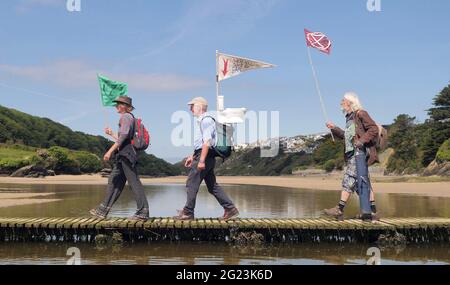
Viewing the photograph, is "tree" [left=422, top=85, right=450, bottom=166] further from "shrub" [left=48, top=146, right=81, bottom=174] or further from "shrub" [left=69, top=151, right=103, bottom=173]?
"shrub" [left=69, top=151, right=103, bottom=173]

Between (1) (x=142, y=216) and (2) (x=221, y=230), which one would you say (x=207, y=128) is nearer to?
(2) (x=221, y=230)

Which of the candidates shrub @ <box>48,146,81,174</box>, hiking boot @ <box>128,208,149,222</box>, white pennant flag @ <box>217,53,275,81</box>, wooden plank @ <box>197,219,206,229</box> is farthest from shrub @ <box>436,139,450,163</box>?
shrub @ <box>48,146,81,174</box>

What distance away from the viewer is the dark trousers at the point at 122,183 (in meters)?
9.76

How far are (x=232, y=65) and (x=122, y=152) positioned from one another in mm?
3143

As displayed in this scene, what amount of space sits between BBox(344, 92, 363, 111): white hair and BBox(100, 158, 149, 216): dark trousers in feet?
15.3

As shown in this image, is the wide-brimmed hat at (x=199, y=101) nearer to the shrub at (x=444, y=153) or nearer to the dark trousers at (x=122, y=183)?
the dark trousers at (x=122, y=183)

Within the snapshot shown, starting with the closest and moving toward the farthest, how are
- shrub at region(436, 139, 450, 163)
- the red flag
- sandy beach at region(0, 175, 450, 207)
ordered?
the red flag < sandy beach at region(0, 175, 450, 207) < shrub at region(436, 139, 450, 163)

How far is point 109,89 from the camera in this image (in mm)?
10305

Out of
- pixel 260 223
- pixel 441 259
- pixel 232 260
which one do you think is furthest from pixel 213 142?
pixel 441 259

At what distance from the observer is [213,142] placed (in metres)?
9.41

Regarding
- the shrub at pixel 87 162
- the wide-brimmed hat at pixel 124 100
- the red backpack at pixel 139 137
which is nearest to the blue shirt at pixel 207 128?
the red backpack at pixel 139 137

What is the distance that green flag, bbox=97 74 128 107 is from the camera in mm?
10258

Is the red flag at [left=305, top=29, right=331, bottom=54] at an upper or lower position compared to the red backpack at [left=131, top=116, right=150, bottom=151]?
upper
